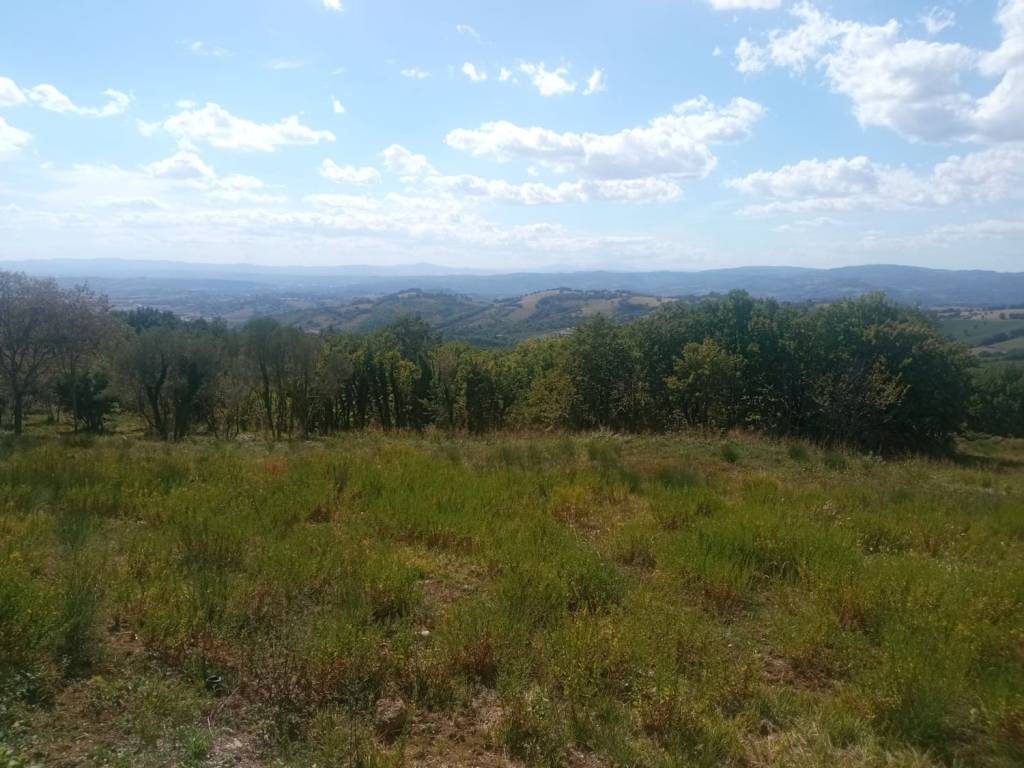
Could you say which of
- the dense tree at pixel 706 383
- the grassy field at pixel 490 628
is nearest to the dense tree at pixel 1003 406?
the dense tree at pixel 706 383

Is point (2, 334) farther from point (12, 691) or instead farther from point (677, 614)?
point (677, 614)

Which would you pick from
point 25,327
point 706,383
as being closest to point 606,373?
point 706,383

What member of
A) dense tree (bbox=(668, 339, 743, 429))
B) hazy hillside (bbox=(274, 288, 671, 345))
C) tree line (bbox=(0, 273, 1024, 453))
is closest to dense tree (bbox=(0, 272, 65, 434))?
tree line (bbox=(0, 273, 1024, 453))

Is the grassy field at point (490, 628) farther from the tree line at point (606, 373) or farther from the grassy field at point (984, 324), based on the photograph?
the grassy field at point (984, 324)

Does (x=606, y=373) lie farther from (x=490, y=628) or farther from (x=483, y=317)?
(x=483, y=317)

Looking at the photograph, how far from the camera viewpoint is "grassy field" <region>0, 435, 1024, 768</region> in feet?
11.2

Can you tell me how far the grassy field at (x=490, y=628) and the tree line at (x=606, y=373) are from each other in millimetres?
20260

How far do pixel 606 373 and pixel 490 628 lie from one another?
37.4m

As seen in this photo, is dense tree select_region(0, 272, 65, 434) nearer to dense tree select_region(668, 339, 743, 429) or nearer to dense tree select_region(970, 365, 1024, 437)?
dense tree select_region(668, 339, 743, 429)

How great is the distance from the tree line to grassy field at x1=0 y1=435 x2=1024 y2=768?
20260 mm

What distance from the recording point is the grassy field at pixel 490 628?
3414 millimetres

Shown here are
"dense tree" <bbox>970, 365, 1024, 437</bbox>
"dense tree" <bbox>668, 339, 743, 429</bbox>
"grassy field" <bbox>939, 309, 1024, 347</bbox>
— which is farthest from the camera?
"grassy field" <bbox>939, 309, 1024, 347</bbox>

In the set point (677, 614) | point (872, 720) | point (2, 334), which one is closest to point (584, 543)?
point (677, 614)

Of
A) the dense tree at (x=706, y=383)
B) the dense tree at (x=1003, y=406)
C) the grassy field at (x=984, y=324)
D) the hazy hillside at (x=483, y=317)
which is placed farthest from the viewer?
the hazy hillside at (x=483, y=317)
